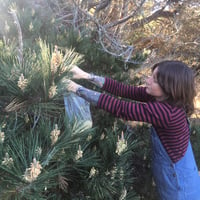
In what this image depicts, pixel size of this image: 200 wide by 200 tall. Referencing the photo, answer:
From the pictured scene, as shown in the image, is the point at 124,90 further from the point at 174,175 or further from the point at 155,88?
the point at 174,175

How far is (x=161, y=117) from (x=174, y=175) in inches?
13.3

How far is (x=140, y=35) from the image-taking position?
14.5 feet

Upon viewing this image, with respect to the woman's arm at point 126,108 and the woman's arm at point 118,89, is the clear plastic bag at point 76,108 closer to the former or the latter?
the woman's arm at point 126,108

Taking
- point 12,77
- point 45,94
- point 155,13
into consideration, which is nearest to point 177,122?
point 45,94

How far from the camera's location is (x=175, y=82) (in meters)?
1.30

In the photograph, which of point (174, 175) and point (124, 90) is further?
point (124, 90)

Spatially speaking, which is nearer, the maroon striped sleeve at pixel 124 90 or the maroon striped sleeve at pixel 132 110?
the maroon striped sleeve at pixel 132 110

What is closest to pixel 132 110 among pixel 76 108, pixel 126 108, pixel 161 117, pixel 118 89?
pixel 126 108

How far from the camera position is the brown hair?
1.30m

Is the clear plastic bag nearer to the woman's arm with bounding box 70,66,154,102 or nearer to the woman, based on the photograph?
the woman

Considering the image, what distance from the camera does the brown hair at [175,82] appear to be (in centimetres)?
130

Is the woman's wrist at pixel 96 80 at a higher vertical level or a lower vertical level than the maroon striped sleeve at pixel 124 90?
higher

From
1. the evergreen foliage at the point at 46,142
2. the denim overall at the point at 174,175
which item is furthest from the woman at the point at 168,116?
the evergreen foliage at the point at 46,142

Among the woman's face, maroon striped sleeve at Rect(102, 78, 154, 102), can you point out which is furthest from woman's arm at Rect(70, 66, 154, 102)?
the woman's face
